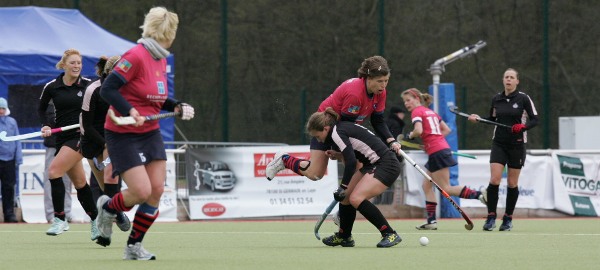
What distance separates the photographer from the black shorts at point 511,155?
13773 mm

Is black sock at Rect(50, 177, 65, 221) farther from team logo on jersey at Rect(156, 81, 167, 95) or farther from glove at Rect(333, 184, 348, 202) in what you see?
team logo on jersey at Rect(156, 81, 167, 95)

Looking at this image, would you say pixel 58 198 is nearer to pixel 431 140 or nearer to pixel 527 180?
pixel 431 140

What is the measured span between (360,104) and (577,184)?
28.1 ft

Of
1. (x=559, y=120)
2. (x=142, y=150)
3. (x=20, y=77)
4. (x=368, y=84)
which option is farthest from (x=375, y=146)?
(x=559, y=120)

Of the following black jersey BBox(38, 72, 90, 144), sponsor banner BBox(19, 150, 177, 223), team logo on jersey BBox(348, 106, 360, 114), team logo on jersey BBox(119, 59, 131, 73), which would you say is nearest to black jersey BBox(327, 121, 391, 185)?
team logo on jersey BBox(348, 106, 360, 114)

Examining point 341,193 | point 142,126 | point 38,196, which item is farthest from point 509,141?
point 38,196

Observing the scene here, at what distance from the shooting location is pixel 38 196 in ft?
54.6

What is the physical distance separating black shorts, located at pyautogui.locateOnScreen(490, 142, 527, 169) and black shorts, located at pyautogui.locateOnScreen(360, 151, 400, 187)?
3.85 meters

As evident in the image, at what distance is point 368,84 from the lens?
10.3m

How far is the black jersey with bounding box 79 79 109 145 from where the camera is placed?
416 inches

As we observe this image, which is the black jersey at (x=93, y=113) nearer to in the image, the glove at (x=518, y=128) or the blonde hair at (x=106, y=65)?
the blonde hair at (x=106, y=65)

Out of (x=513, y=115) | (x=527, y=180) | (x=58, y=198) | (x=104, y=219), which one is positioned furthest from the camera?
(x=527, y=180)

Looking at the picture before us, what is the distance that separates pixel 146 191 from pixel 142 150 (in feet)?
0.98

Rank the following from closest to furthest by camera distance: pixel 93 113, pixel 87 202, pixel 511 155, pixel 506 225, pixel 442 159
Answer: pixel 93 113, pixel 87 202, pixel 506 225, pixel 511 155, pixel 442 159
